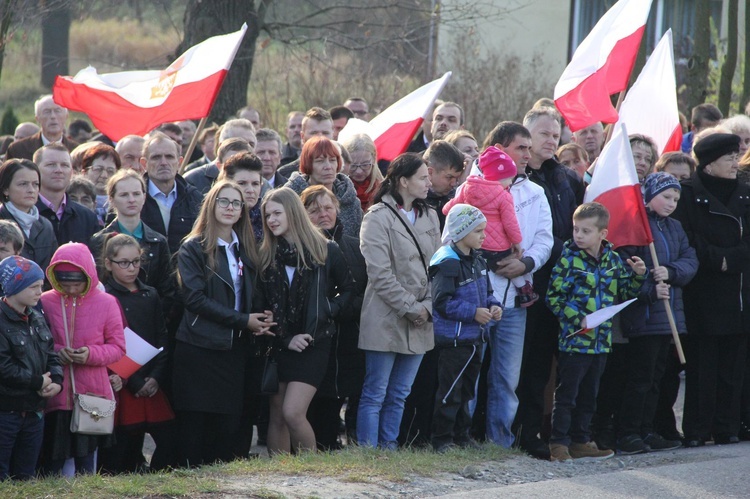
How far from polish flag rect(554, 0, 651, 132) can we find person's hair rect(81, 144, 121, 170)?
3.76 m

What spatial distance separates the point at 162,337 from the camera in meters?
7.49

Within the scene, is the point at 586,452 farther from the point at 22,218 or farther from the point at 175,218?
the point at 22,218

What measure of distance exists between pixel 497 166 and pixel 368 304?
4.37ft

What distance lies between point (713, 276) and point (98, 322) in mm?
4676

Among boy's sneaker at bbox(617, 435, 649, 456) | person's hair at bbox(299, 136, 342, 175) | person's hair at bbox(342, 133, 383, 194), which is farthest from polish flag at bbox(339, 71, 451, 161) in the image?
boy's sneaker at bbox(617, 435, 649, 456)

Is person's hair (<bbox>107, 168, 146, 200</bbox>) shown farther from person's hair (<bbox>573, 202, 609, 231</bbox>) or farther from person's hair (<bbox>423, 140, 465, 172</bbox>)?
person's hair (<bbox>573, 202, 609, 231</bbox>)

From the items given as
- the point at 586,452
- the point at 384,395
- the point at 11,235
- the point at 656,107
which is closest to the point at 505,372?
the point at 586,452

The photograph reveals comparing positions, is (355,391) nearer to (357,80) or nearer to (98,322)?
(98,322)

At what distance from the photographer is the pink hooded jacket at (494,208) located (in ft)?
25.0

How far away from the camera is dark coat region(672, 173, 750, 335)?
8.41m

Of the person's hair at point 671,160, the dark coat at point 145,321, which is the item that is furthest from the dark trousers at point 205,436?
the person's hair at point 671,160

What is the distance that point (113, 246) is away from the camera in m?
7.32

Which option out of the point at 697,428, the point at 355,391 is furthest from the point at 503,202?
the point at 697,428

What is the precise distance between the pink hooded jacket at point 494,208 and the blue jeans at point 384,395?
997 millimetres
